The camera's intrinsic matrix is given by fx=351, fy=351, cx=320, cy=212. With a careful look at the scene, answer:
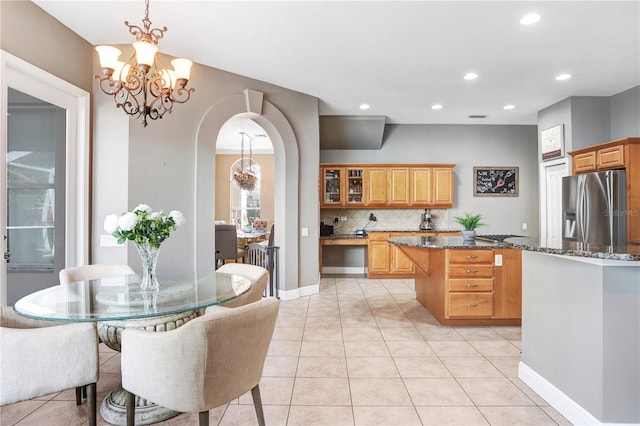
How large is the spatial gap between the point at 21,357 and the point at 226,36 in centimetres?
299

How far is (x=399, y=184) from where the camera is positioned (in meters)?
6.64

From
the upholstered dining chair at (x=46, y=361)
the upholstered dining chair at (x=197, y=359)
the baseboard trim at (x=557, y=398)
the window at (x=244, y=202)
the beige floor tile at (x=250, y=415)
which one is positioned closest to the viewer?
the upholstered dining chair at (x=197, y=359)

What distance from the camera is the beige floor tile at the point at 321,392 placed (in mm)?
2312

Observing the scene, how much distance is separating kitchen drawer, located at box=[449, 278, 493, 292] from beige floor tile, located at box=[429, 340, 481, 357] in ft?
1.98

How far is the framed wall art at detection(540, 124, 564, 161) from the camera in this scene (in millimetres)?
5270

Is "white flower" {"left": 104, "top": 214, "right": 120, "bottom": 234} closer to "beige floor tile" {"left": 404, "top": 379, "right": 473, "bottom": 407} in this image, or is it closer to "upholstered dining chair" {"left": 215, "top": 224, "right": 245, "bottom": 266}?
"beige floor tile" {"left": 404, "top": 379, "right": 473, "bottom": 407}

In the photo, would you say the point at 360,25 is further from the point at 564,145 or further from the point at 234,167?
the point at 234,167

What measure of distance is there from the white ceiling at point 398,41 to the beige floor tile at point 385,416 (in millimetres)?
2989

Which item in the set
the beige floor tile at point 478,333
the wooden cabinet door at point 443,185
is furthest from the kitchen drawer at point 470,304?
the wooden cabinet door at point 443,185

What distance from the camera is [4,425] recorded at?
6.71 feet

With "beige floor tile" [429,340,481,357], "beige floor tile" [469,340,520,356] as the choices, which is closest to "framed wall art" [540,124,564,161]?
"beige floor tile" [469,340,520,356]

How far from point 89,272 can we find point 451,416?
2.84m

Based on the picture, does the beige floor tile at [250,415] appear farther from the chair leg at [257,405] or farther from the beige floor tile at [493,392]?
the beige floor tile at [493,392]

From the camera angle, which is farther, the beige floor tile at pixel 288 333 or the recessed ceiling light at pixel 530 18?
the beige floor tile at pixel 288 333
